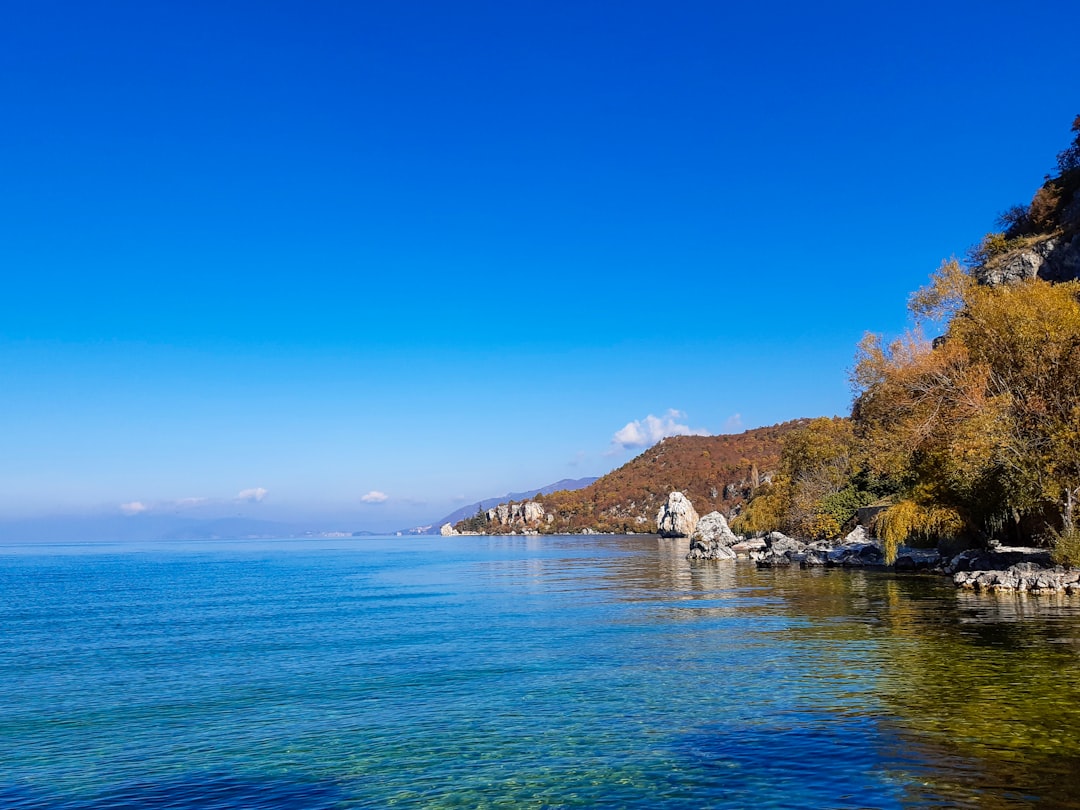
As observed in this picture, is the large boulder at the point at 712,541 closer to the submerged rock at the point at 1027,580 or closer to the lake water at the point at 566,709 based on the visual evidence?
the submerged rock at the point at 1027,580

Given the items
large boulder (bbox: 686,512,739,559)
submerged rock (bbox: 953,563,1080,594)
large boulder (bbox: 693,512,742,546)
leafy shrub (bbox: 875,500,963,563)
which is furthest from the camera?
large boulder (bbox: 693,512,742,546)

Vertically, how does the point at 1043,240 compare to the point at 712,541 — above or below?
above

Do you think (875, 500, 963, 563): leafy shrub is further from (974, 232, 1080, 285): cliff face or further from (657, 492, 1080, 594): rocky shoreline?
(974, 232, 1080, 285): cliff face

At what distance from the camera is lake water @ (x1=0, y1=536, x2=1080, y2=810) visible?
44.6ft

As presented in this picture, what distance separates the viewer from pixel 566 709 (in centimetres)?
1950

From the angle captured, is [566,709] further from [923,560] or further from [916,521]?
[923,560]

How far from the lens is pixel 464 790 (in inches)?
538

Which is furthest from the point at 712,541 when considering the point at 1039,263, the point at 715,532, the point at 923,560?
the point at 1039,263

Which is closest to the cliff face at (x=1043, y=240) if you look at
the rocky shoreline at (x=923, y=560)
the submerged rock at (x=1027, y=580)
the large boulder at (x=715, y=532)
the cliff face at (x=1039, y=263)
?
the cliff face at (x=1039, y=263)

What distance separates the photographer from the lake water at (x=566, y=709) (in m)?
13.6

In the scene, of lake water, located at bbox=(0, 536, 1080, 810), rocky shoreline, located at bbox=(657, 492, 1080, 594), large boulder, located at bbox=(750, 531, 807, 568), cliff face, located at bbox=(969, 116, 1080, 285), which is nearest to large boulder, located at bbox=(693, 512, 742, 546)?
rocky shoreline, located at bbox=(657, 492, 1080, 594)

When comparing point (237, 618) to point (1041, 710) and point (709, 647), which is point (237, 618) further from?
point (1041, 710)

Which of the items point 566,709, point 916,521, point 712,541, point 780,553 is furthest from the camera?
point 712,541

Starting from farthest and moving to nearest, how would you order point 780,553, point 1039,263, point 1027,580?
1. point 780,553
2. point 1039,263
3. point 1027,580
